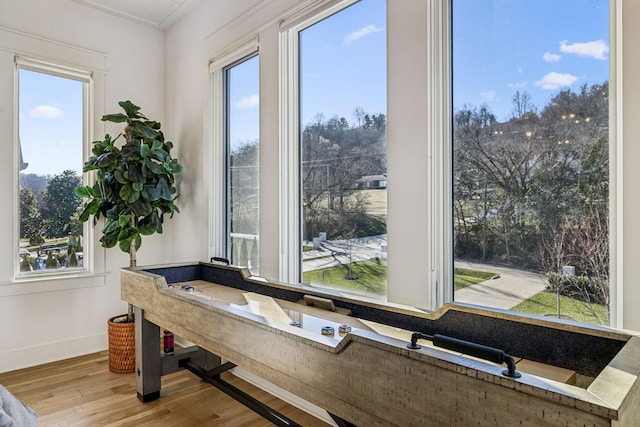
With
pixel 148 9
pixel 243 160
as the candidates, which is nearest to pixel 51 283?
pixel 243 160

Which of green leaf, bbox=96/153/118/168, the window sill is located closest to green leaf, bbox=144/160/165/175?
green leaf, bbox=96/153/118/168

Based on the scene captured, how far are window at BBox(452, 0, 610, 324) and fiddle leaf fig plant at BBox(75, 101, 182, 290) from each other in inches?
96.9

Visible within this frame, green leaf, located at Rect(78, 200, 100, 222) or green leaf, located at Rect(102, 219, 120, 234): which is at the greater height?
green leaf, located at Rect(78, 200, 100, 222)

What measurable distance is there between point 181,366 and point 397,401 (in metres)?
2.13

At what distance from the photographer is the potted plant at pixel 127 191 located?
10.6 feet

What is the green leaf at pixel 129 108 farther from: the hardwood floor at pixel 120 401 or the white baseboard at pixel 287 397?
the white baseboard at pixel 287 397

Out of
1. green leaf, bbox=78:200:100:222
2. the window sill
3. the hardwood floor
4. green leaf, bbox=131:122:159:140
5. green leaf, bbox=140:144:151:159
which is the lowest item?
the hardwood floor

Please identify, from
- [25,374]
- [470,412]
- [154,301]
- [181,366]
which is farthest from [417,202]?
[25,374]

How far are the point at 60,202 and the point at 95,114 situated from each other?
865 mm

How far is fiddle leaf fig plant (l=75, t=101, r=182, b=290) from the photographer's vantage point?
3242mm

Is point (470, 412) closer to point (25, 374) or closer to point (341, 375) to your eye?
point (341, 375)

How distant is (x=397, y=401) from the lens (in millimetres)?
1124

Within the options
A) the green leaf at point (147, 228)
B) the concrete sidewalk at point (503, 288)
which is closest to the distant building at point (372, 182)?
the concrete sidewalk at point (503, 288)

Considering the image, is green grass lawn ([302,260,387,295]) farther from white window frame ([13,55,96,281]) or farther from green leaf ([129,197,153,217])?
white window frame ([13,55,96,281])
